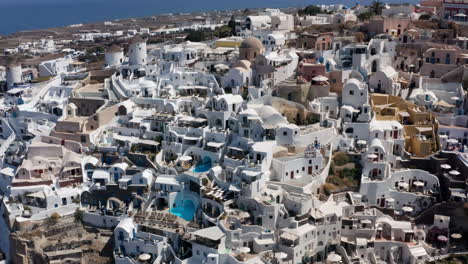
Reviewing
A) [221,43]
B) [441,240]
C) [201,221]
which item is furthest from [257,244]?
[221,43]

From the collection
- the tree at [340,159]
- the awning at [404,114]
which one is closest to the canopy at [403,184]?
the tree at [340,159]

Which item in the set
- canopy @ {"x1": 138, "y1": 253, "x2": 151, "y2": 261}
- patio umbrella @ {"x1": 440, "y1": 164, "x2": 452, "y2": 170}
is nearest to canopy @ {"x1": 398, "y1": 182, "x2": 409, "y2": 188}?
patio umbrella @ {"x1": 440, "y1": 164, "x2": 452, "y2": 170}

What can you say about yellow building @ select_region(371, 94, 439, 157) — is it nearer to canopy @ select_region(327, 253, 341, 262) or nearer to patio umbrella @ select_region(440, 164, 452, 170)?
patio umbrella @ select_region(440, 164, 452, 170)

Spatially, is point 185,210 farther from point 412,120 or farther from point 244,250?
point 412,120

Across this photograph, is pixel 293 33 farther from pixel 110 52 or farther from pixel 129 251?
pixel 129 251

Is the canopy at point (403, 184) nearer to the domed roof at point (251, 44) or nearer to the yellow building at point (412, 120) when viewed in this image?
the yellow building at point (412, 120)

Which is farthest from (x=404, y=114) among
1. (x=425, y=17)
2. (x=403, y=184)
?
(x=425, y=17)
